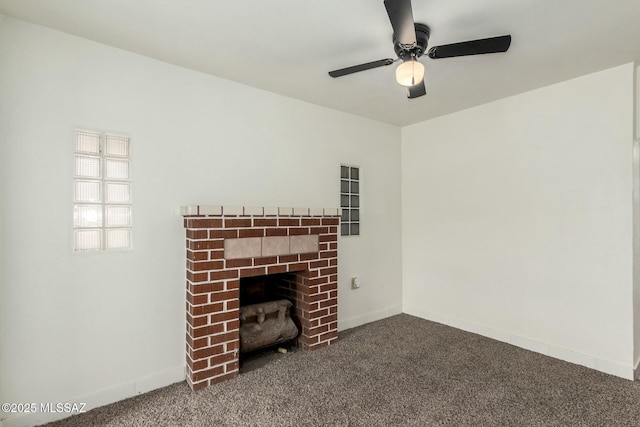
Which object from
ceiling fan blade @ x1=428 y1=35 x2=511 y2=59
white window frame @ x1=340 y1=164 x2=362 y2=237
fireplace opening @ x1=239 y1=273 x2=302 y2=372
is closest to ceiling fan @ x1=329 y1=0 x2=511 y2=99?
ceiling fan blade @ x1=428 y1=35 x2=511 y2=59

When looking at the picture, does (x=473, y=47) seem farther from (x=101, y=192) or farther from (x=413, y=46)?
(x=101, y=192)

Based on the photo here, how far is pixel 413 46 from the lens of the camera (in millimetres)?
1907

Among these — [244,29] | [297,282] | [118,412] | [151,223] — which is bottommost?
[118,412]

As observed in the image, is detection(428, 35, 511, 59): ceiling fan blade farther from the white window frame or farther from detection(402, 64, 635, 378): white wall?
the white window frame

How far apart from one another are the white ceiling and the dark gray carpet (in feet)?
8.16

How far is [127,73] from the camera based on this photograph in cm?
241

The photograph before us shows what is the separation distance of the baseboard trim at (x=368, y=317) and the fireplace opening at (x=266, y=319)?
2.20ft

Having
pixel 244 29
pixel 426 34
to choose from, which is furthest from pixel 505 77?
pixel 244 29

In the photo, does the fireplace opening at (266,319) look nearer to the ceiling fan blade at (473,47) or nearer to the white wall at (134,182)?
the white wall at (134,182)

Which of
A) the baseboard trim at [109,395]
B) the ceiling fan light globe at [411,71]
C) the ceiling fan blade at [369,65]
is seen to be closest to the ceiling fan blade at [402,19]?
the ceiling fan light globe at [411,71]

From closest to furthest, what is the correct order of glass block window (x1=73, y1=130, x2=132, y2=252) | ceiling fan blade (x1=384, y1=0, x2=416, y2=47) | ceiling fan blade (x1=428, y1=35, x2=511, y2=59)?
ceiling fan blade (x1=384, y1=0, x2=416, y2=47)
ceiling fan blade (x1=428, y1=35, x2=511, y2=59)
glass block window (x1=73, y1=130, x2=132, y2=252)

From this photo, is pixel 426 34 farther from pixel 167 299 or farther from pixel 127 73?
pixel 167 299

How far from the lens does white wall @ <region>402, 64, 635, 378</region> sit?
268 centimetres

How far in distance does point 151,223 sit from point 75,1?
1.44 meters
